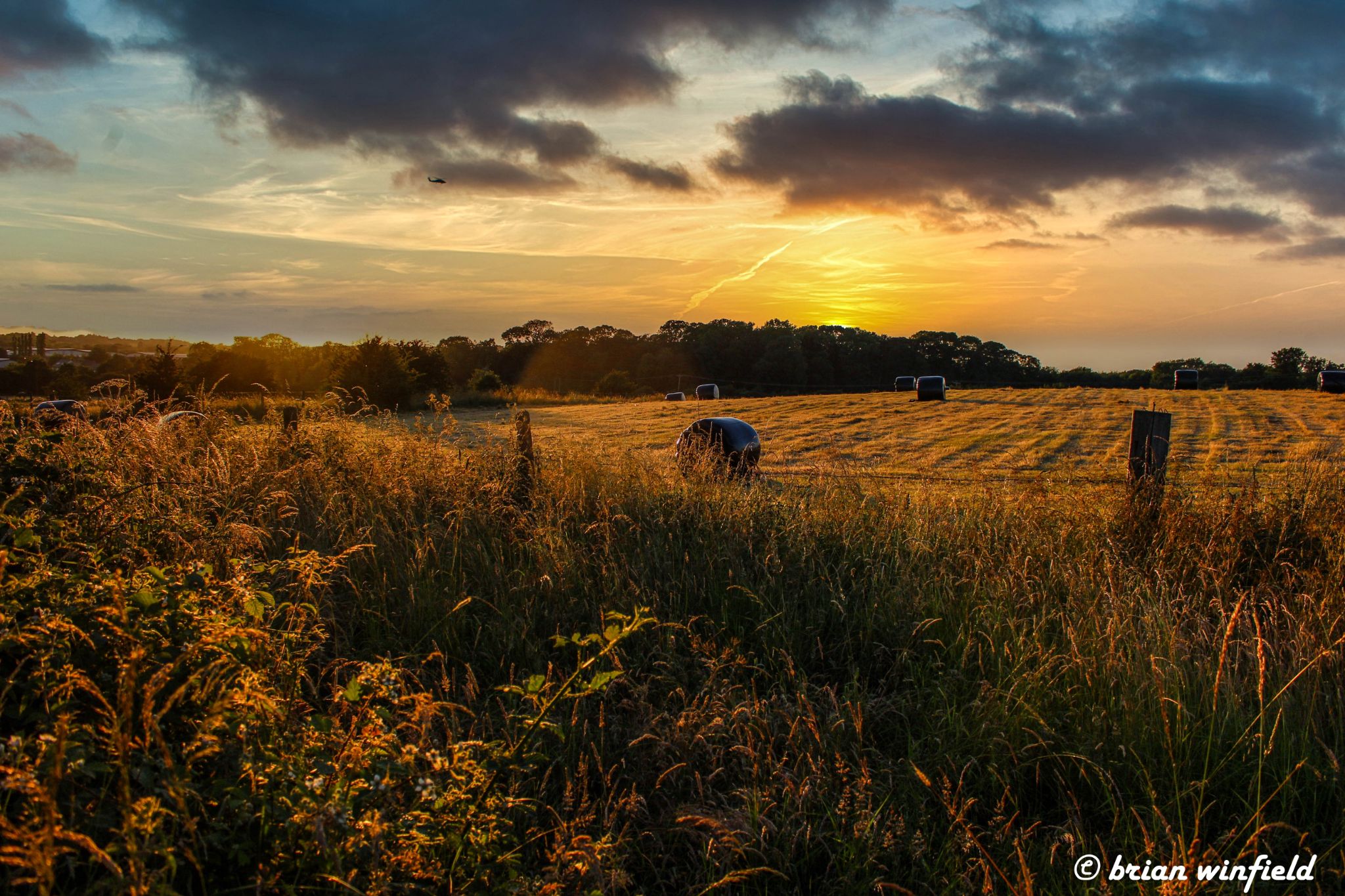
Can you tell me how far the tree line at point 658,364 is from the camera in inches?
1481

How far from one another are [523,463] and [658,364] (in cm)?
6436

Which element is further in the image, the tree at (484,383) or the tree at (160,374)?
the tree at (484,383)

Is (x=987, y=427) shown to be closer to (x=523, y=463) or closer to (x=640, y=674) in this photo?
(x=523, y=463)

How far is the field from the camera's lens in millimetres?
2236

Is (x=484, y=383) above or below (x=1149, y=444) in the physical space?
above

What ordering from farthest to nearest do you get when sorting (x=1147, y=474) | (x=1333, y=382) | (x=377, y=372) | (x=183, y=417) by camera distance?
(x=377, y=372)
(x=1333, y=382)
(x=183, y=417)
(x=1147, y=474)

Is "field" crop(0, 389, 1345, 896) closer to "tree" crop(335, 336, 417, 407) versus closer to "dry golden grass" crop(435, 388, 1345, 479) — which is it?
"dry golden grass" crop(435, 388, 1345, 479)

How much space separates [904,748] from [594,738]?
142 cm

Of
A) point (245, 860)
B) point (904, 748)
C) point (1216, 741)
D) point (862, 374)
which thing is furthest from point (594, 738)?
point (862, 374)

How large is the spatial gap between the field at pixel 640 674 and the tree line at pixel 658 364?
1137 inches

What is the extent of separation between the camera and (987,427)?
23.7 meters

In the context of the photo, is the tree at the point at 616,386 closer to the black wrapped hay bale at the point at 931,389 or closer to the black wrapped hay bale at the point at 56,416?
the black wrapped hay bale at the point at 931,389

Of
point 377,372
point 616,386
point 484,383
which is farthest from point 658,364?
point 377,372

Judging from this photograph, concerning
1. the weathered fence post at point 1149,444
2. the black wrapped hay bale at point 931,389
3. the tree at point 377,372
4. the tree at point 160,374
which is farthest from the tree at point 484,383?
the weathered fence post at point 1149,444
